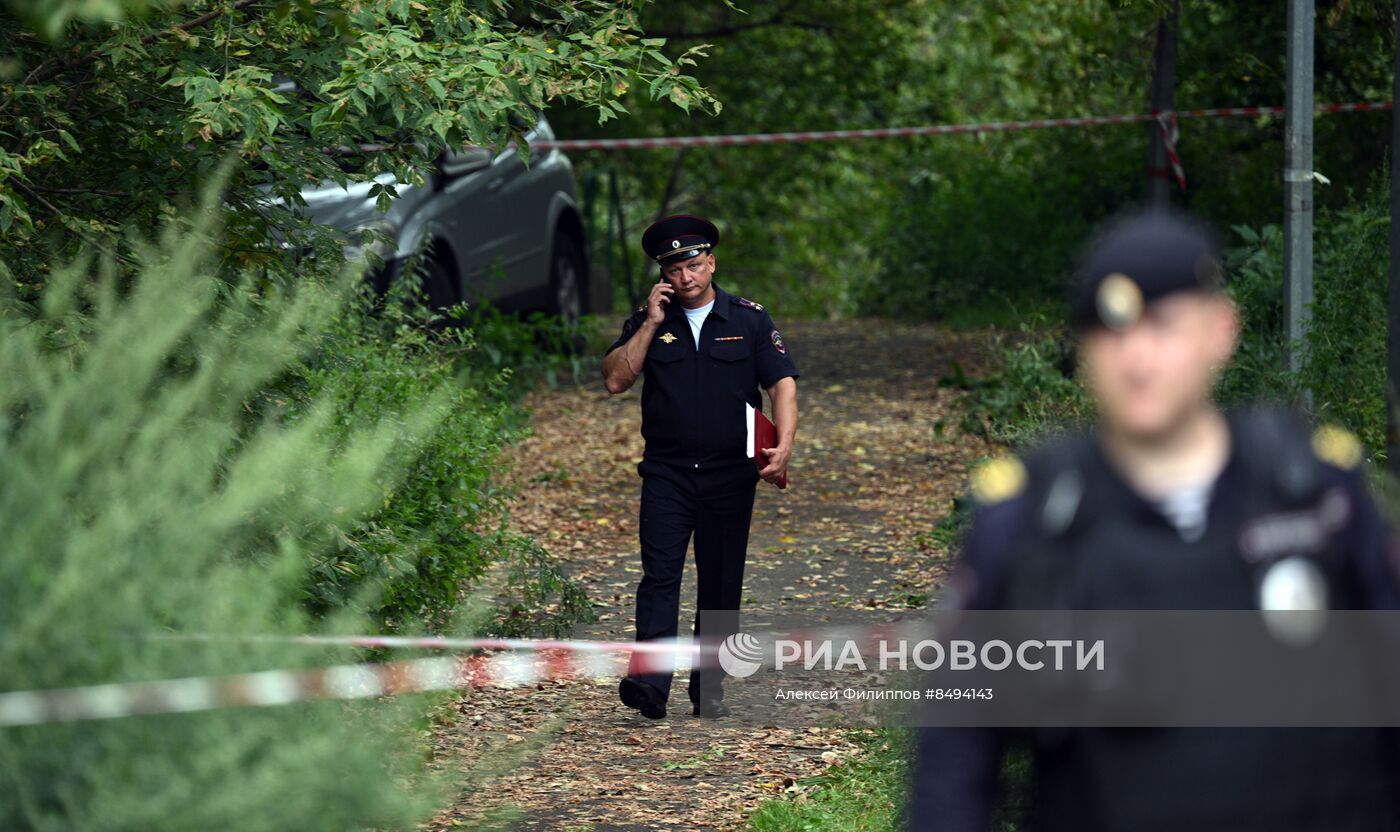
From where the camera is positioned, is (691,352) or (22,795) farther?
(691,352)

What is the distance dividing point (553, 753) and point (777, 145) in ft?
44.0

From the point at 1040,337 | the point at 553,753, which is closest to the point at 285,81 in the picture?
the point at 553,753

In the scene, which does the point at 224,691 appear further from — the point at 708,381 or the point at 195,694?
the point at 708,381

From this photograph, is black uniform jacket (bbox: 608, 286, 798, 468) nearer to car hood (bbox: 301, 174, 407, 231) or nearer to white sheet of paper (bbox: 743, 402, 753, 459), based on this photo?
white sheet of paper (bbox: 743, 402, 753, 459)

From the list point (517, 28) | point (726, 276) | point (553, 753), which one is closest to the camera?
point (517, 28)

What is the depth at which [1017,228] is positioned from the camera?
17.0m

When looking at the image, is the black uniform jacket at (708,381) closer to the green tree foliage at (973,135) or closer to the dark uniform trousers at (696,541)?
the dark uniform trousers at (696,541)

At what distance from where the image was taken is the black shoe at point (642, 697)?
19.8ft

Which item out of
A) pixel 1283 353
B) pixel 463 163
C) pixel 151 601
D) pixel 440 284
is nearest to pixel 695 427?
pixel 1283 353

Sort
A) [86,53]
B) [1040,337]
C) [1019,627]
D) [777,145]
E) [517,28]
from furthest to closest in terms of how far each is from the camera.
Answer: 1. [777,145]
2. [1040,337]
3. [517,28]
4. [86,53]
5. [1019,627]

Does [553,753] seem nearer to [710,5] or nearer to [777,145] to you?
[710,5]

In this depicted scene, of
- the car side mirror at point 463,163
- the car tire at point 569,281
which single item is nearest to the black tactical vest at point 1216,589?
the car side mirror at point 463,163

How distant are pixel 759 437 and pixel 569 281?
24.0 ft

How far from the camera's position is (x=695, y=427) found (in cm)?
612
